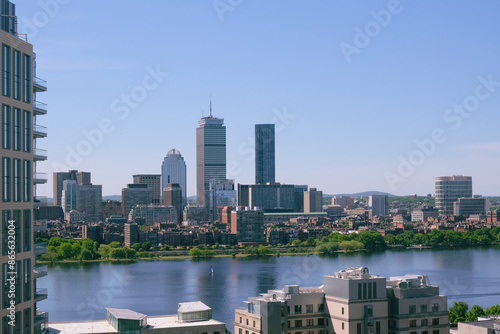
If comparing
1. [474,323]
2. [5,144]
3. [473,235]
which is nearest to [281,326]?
[474,323]

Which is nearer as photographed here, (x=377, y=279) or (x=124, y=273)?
(x=377, y=279)

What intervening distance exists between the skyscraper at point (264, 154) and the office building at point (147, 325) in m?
150

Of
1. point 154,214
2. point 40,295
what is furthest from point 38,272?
point 154,214

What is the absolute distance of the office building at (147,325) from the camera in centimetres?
1498

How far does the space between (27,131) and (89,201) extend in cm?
11092

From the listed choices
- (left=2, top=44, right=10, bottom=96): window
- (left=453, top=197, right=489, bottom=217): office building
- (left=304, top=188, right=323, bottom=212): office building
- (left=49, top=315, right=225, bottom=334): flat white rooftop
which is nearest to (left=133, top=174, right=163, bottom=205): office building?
(left=304, top=188, right=323, bottom=212): office building

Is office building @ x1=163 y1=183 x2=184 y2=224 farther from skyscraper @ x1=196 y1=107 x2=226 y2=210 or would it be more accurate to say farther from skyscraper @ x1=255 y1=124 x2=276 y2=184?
skyscraper @ x1=255 y1=124 x2=276 y2=184

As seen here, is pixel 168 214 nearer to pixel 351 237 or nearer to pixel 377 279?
pixel 351 237

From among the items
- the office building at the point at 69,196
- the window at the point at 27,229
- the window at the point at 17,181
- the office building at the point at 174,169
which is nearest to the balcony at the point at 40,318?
the window at the point at 27,229

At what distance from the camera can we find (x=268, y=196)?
142500 mm

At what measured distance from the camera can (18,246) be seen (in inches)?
402

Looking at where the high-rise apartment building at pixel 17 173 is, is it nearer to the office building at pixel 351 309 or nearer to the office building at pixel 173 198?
the office building at pixel 351 309

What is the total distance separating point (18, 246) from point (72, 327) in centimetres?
553

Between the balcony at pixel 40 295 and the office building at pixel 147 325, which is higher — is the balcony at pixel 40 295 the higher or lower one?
the higher one
